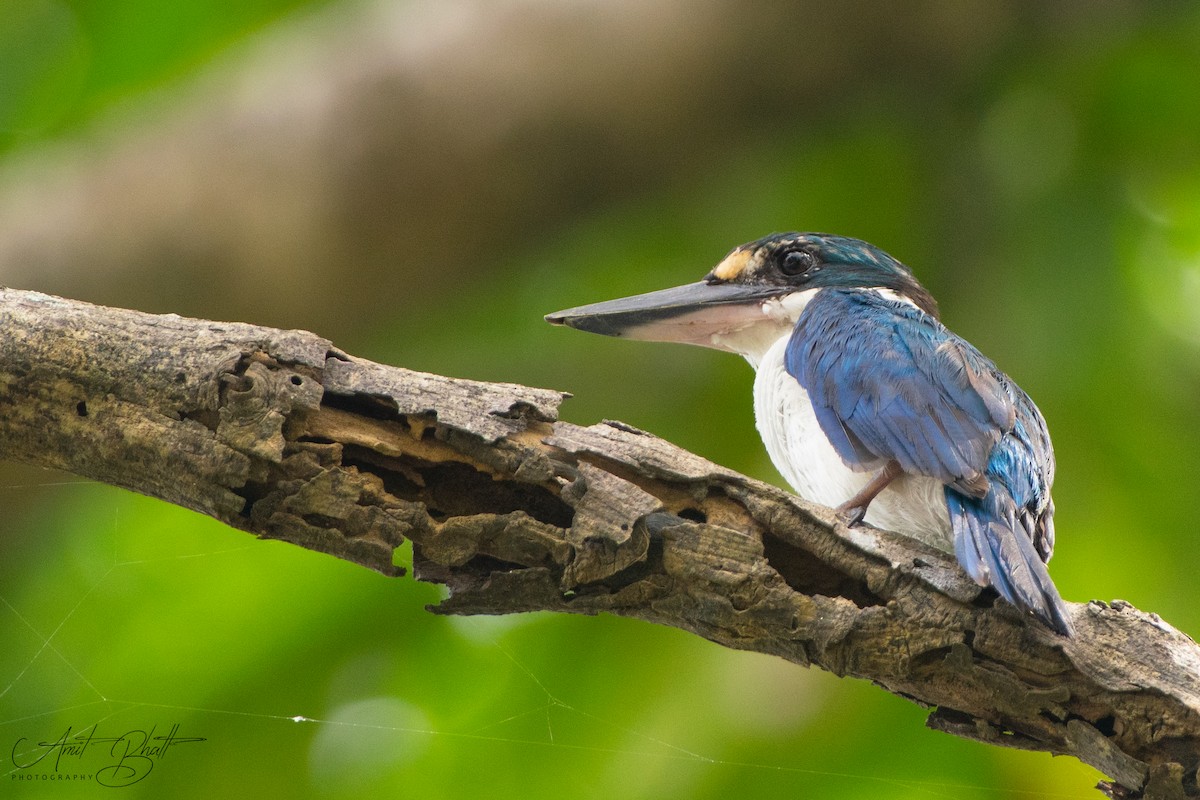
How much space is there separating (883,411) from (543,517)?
80 centimetres

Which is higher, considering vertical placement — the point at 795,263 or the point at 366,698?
the point at 795,263

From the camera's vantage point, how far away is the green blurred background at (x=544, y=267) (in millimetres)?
3330

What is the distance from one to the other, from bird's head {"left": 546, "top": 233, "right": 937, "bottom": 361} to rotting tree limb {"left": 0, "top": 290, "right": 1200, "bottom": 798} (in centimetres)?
106

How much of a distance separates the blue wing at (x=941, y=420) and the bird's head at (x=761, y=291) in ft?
1.19

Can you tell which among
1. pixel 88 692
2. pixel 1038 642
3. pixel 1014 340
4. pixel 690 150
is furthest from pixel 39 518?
pixel 1014 340

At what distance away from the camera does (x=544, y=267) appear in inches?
189

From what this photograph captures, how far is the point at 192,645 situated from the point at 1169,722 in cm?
253

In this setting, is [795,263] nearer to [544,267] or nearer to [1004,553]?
[1004,553]

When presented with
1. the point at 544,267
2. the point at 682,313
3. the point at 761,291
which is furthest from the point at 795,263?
the point at 544,267

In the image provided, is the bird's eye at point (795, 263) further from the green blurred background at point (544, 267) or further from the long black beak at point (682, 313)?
the green blurred background at point (544, 267)

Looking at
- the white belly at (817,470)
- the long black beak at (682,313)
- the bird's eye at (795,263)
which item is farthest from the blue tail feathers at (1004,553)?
the bird's eye at (795,263)

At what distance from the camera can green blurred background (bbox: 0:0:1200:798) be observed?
333 centimetres
